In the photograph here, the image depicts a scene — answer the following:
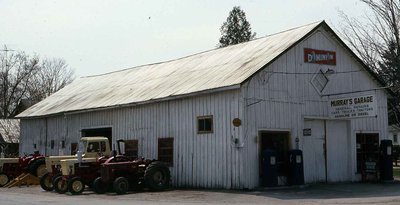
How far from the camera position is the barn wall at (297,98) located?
69.9 ft

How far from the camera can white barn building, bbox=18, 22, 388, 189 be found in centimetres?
2142

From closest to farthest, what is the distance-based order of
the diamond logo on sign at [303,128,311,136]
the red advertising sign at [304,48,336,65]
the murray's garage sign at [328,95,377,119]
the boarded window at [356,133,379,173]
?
the murray's garage sign at [328,95,377,119], the diamond logo on sign at [303,128,311,136], the red advertising sign at [304,48,336,65], the boarded window at [356,133,379,173]

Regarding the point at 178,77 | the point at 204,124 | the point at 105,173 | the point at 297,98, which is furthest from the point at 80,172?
the point at 297,98

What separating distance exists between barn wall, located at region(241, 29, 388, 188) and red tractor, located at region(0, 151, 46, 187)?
11.4m

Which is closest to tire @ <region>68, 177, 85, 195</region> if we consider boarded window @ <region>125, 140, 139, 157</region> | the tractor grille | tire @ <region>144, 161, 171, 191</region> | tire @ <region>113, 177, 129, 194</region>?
the tractor grille

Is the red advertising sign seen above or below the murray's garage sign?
above

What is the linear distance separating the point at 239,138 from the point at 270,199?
3.38 metres

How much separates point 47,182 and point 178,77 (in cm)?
750

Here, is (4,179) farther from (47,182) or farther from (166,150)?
(166,150)

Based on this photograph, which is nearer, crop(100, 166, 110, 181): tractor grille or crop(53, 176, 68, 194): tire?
crop(100, 166, 110, 181): tractor grille

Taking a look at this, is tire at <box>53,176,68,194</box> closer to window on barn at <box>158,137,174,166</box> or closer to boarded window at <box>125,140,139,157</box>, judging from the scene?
window on barn at <box>158,137,174,166</box>

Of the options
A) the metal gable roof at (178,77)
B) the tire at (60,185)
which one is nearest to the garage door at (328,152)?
the metal gable roof at (178,77)

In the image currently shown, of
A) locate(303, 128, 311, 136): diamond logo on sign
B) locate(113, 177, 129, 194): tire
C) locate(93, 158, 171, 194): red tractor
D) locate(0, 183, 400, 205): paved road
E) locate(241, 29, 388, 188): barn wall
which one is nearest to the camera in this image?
locate(0, 183, 400, 205): paved road

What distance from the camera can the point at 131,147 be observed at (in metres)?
26.4
